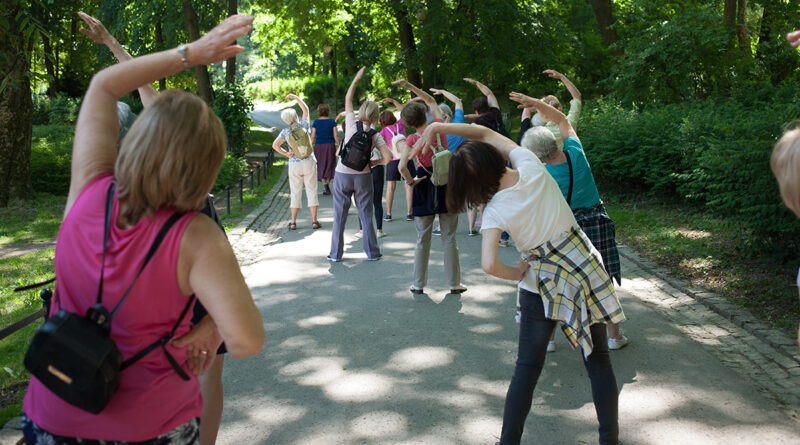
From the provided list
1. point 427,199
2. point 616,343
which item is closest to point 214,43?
point 616,343

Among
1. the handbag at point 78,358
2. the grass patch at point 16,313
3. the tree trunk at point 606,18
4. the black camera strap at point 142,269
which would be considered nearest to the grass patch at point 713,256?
the black camera strap at point 142,269

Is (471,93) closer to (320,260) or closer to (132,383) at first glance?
(320,260)

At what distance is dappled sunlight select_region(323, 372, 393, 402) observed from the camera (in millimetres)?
4953

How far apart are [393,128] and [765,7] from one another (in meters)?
15.4

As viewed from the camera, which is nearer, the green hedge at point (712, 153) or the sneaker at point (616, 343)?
the sneaker at point (616, 343)

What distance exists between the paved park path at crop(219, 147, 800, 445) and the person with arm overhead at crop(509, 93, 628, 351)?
957 mm

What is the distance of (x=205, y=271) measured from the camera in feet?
6.51

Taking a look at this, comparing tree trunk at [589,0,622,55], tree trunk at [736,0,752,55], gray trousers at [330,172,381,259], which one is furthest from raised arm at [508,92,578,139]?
tree trunk at [589,0,622,55]

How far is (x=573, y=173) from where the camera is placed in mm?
5430

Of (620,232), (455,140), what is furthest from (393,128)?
(620,232)

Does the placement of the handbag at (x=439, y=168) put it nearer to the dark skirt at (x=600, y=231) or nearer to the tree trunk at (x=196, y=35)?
the dark skirt at (x=600, y=231)

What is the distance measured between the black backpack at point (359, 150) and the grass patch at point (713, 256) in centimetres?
372

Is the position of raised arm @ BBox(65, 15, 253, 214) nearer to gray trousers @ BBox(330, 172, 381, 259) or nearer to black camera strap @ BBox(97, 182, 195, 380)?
black camera strap @ BBox(97, 182, 195, 380)

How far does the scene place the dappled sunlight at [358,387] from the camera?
4.95 meters
